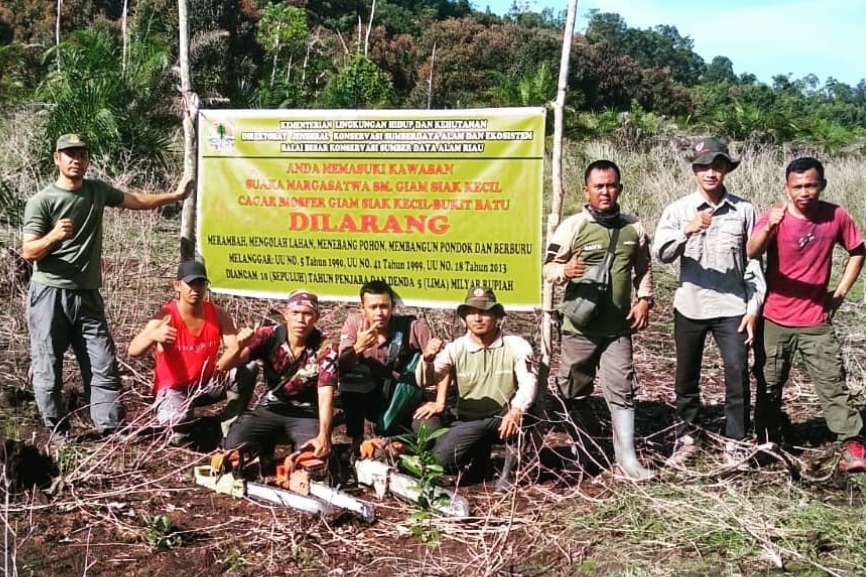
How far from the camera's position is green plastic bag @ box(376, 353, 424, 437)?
473 cm

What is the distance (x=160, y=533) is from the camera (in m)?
3.77

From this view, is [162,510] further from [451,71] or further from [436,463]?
[451,71]

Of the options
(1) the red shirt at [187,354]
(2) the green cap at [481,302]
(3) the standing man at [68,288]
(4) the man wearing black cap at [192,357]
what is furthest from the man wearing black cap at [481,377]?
(3) the standing man at [68,288]

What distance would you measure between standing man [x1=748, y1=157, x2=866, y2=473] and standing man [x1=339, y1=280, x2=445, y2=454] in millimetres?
1842

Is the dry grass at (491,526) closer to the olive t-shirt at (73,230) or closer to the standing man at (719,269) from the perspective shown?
the standing man at (719,269)

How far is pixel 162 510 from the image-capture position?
4.11m

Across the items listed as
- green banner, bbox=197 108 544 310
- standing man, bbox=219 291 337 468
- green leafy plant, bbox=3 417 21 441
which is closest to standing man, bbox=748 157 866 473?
green banner, bbox=197 108 544 310

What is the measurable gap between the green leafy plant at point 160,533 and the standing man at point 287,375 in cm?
66

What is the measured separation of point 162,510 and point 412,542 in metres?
1.22

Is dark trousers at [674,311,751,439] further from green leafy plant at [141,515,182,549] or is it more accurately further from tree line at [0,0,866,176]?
tree line at [0,0,866,176]

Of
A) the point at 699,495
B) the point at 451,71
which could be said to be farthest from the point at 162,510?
the point at 451,71

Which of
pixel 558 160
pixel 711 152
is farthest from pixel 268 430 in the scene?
pixel 711 152

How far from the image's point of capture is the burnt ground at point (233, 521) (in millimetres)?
3586

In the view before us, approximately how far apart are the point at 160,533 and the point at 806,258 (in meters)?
3.40
